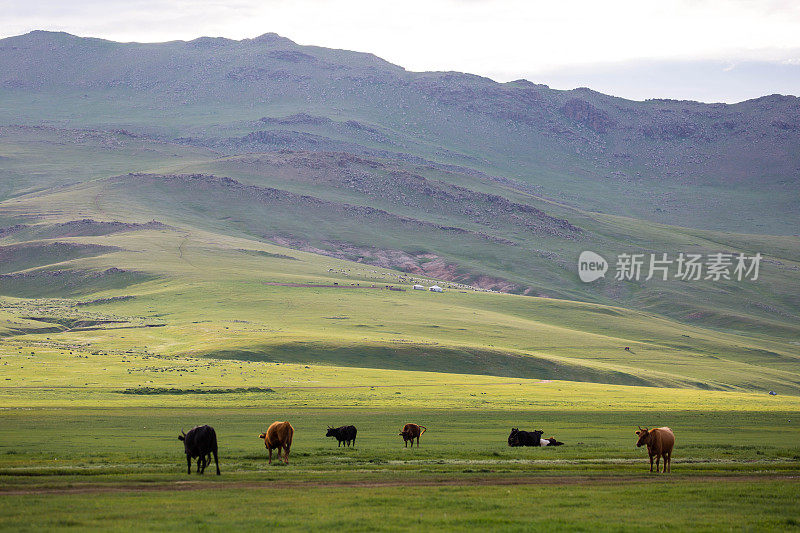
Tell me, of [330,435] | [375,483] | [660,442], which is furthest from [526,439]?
[375,483]

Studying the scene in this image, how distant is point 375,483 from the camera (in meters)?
26.1

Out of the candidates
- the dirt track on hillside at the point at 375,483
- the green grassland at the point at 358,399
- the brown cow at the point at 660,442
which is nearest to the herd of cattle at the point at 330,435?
the brown cow at the point at 660,442

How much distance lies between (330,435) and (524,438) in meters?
9.53

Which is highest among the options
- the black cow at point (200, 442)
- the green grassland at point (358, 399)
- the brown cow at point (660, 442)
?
the brown cow at point (660, 442)

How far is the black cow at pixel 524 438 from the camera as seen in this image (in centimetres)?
3894

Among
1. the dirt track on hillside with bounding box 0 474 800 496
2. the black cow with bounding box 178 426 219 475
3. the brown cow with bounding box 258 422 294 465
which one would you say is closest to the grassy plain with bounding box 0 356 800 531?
the dirt track on hillside with bounding box 0 474 800 496

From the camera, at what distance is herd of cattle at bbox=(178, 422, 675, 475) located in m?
26.5

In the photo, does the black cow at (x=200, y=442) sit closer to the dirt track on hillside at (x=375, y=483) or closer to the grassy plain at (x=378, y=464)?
the grassy plain at (x=378, y=464)

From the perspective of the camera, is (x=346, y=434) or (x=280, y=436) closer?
(x=280, y=436)

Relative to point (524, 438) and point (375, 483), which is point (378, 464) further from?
point (524, 438)

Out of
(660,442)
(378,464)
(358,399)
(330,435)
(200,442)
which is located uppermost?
(660,442)

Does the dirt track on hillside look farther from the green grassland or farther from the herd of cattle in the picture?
the herd of cattle

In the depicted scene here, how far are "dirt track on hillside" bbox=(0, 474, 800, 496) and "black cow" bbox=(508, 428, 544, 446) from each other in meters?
10.8

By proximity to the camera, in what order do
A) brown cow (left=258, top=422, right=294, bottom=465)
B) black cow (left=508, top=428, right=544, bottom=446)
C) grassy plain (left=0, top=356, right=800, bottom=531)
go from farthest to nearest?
black cow (left=508, top=428, right=544, bottom=446), brown cow (left=258, top=422, right=294, bottom=465), grassy plain (left=0, top=356, right=800, bottom=531)
